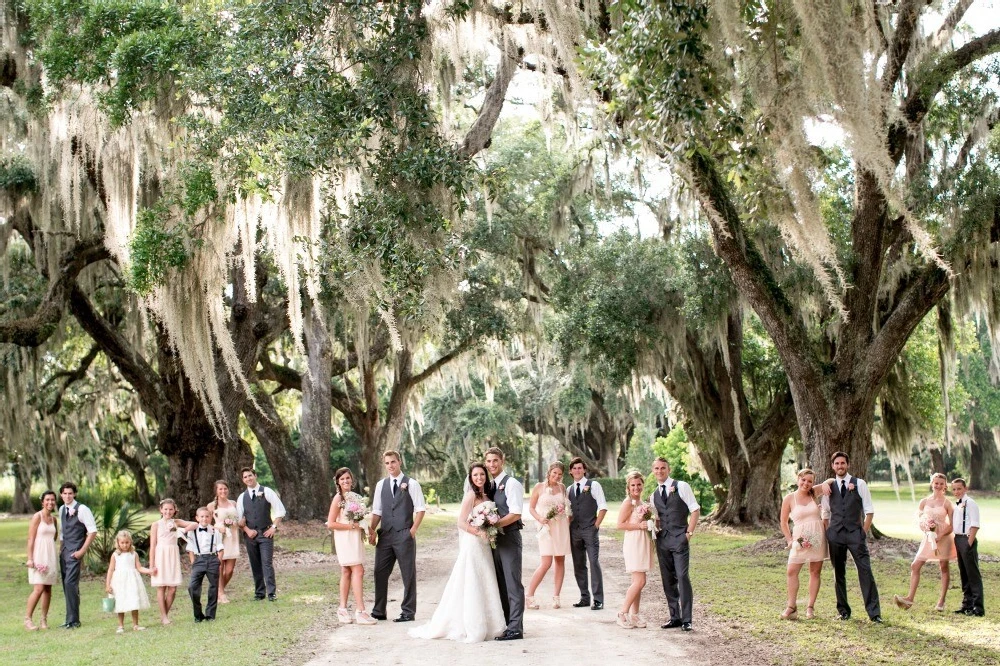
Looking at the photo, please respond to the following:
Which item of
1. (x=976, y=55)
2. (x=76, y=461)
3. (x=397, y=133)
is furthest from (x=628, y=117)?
(x=76, y=461)

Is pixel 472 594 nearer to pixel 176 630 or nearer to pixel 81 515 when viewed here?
pixel 176 630

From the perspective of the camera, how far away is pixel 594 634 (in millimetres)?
8016

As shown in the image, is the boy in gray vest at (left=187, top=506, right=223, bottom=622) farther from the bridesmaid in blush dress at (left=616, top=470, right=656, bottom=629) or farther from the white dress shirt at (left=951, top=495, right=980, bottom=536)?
the white dress shirt at (left=951, top=495, right=980, bottom=536)

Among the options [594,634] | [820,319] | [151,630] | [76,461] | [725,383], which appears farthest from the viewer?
[76,461]

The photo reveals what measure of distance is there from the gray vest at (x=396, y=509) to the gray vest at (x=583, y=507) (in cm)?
177

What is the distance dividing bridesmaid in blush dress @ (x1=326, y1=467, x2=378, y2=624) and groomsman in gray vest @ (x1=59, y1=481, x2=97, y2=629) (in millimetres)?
2331

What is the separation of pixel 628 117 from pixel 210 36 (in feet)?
16.3

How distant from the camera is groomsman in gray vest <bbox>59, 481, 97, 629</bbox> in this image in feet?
31.2

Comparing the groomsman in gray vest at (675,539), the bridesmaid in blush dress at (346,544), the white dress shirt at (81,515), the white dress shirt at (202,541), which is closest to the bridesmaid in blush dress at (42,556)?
the white dress shirt at (81,515)

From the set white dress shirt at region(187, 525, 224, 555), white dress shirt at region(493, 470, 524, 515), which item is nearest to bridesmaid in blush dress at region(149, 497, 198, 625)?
white dress shirt at region(187, 525, 224, 555)

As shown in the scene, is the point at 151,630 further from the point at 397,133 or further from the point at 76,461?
the point at 76,461

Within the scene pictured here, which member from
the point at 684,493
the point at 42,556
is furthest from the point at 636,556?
the point at 42,556

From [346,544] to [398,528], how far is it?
55cm

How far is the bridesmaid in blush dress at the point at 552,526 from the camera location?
981cm
